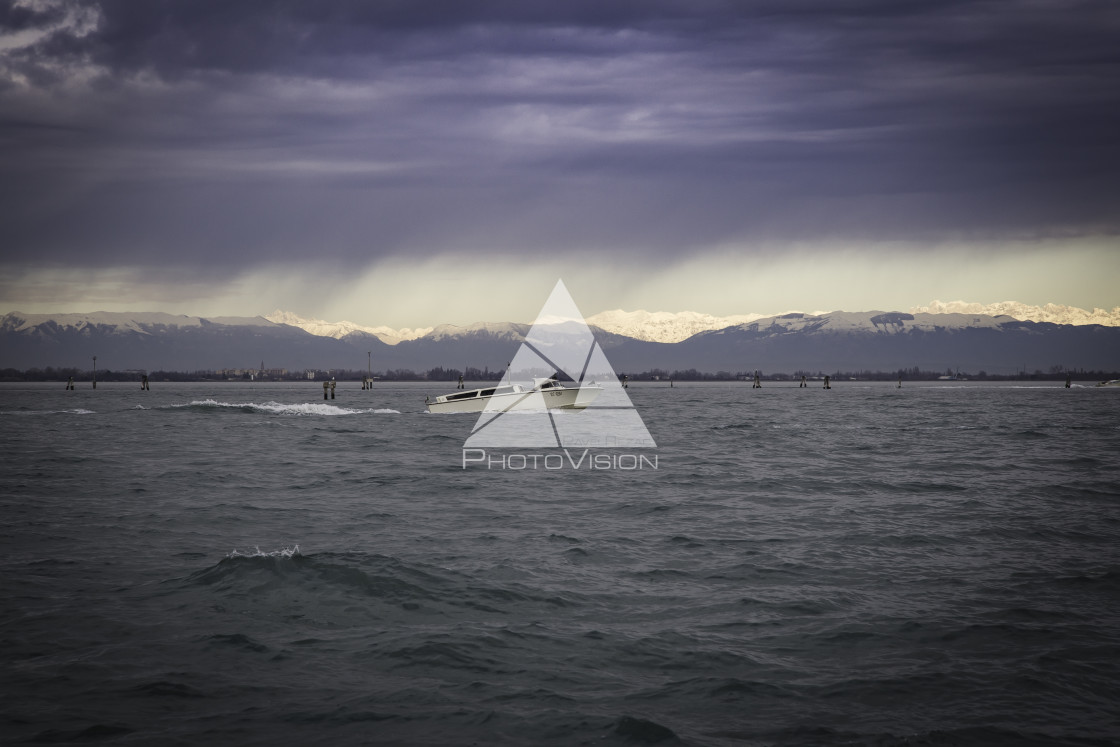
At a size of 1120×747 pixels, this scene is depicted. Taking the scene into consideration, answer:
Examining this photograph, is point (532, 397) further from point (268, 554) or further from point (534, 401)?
point (268, 554)

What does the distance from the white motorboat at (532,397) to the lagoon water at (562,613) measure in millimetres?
40367

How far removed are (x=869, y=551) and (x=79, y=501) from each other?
68.3 ft

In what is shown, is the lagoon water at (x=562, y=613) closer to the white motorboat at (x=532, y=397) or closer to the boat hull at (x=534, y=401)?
the white motorboat at (x=532, y=397)

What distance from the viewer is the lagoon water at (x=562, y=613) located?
7.71 m

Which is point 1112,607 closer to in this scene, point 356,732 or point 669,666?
point 669,666

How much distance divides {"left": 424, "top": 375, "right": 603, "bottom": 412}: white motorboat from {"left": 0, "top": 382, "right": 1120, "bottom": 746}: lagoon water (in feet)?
132

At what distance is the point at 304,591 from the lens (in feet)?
40.2

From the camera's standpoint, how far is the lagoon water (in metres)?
7.71

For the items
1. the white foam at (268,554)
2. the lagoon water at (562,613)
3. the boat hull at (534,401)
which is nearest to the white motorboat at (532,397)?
the boat hull at (534,401)

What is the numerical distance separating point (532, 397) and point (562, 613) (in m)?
55.4

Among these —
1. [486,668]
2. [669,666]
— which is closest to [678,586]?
[669,666]

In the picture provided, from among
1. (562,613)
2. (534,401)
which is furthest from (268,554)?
(534,401)

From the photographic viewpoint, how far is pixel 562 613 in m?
11.2

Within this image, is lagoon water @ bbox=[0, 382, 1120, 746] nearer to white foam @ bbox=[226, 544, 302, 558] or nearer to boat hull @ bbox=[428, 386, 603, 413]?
white foam @ bbox=[226, 544, 302, 558]
